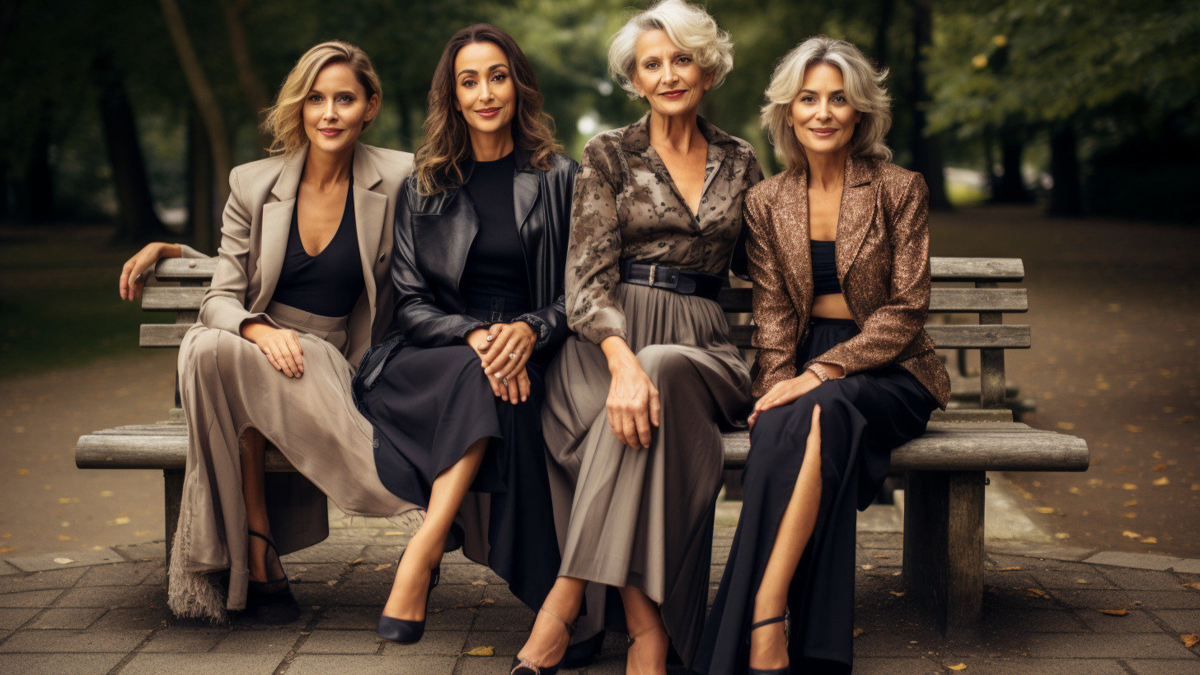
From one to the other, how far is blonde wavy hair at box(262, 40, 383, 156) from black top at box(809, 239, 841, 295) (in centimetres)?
165

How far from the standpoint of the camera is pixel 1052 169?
95.5 feet

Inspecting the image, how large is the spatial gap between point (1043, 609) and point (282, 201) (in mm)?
3004

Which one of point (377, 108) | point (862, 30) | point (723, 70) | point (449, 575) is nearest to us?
point (723, 70)

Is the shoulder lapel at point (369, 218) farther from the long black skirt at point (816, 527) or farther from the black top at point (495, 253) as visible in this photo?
the long black skirt at point (816, 527)

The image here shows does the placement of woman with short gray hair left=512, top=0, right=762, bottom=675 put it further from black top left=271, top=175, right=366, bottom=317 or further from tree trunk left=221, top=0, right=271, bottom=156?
tree trunk left=221, top=0, right=271, bottom=156

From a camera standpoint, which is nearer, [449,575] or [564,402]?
[564,402]

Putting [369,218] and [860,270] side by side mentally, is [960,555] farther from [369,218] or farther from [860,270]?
[369,218]

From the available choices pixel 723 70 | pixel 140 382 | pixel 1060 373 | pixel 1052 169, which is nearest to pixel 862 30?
pixel 1052 169

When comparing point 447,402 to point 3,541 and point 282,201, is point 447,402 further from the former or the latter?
point 3,541

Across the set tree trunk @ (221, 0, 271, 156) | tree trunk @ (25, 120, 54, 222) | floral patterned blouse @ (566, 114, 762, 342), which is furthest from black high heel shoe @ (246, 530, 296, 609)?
tree trunk @ (25, 120, 54, 222)

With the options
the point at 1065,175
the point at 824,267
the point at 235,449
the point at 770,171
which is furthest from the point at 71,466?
the point at 770,171

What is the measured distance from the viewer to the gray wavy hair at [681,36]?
3.64 m

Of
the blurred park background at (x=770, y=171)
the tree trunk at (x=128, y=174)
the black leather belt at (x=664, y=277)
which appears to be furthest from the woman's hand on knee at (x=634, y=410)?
the tree trunk at (x=128, y=174)

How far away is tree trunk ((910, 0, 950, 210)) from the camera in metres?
26.6
